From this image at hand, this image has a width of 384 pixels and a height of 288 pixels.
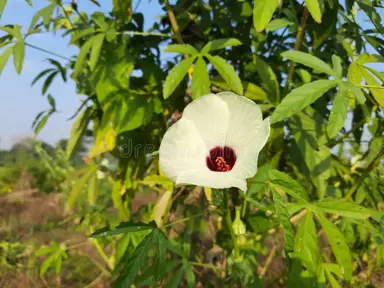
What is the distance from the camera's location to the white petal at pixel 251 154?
0.73 metres

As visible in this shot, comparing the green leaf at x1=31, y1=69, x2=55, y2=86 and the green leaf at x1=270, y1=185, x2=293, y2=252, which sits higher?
the green leaf at x1=31, y1=69, x2=55, y2=86

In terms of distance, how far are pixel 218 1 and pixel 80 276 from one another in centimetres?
183

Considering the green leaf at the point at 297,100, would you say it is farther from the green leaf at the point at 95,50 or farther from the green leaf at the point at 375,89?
the green leaf at the point at 95,50

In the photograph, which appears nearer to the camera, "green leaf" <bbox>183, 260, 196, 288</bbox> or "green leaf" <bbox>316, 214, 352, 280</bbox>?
"green leaf" <bbox>316, 214, 352, 280</bbox>

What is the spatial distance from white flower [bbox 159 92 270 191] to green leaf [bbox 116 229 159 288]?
20 cm

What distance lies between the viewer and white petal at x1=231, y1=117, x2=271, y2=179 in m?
0.73

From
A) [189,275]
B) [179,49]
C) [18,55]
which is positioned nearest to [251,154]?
[179,49]

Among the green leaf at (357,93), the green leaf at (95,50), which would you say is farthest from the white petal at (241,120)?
the green leaf at (95,50)

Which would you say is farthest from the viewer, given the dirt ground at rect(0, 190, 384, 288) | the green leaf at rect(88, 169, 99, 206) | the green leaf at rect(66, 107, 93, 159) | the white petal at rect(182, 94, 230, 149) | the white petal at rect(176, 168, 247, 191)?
the dirt ground at rect(0, 190, 384, 288)

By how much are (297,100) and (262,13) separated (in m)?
0.18

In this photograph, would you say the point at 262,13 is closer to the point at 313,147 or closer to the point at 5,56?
the point at 313,147

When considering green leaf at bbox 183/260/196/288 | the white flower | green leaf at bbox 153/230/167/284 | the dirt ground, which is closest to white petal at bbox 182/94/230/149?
the white flower

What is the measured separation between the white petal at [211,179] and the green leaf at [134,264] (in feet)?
0.72

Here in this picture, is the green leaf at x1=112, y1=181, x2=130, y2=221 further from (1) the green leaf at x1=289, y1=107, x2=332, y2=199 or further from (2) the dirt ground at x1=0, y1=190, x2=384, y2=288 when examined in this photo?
(1) the green leaf at x1=289, y1=107, x2=332, y2=199
